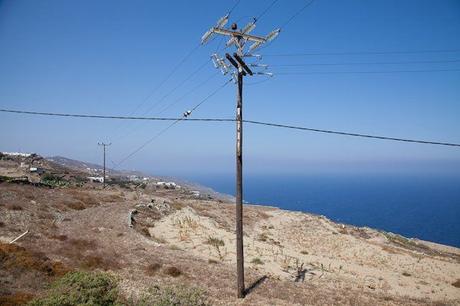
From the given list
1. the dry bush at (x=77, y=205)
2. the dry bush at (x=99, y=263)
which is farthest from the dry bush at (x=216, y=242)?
the dry bush at (x=77, y=205)

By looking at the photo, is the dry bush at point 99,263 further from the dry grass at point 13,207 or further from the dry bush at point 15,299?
the dry grass at point 13,207

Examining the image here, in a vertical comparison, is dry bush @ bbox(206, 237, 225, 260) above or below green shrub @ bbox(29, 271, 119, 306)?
below

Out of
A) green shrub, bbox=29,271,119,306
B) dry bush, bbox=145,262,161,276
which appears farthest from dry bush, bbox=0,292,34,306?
dry bush, bbox=145,262,161,276

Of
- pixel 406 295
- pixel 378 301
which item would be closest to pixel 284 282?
pixel 378 301

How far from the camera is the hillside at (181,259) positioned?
1848 cm

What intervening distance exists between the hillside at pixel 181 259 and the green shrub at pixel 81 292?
1.39 meters

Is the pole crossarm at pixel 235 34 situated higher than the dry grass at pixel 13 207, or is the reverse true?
the pole crossarm at pixel 235 34

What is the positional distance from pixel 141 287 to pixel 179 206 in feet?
110

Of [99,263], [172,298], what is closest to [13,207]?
[99,263]

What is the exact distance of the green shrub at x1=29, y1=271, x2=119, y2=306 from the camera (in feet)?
40.6

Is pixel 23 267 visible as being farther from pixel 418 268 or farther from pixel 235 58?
pixel 418 268

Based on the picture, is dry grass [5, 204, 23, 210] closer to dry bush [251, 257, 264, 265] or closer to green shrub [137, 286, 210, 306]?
dry bush [251, 257, 264, 265]

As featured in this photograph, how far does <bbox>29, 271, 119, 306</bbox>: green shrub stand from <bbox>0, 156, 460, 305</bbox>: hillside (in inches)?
54.9

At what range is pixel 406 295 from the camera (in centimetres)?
2397
